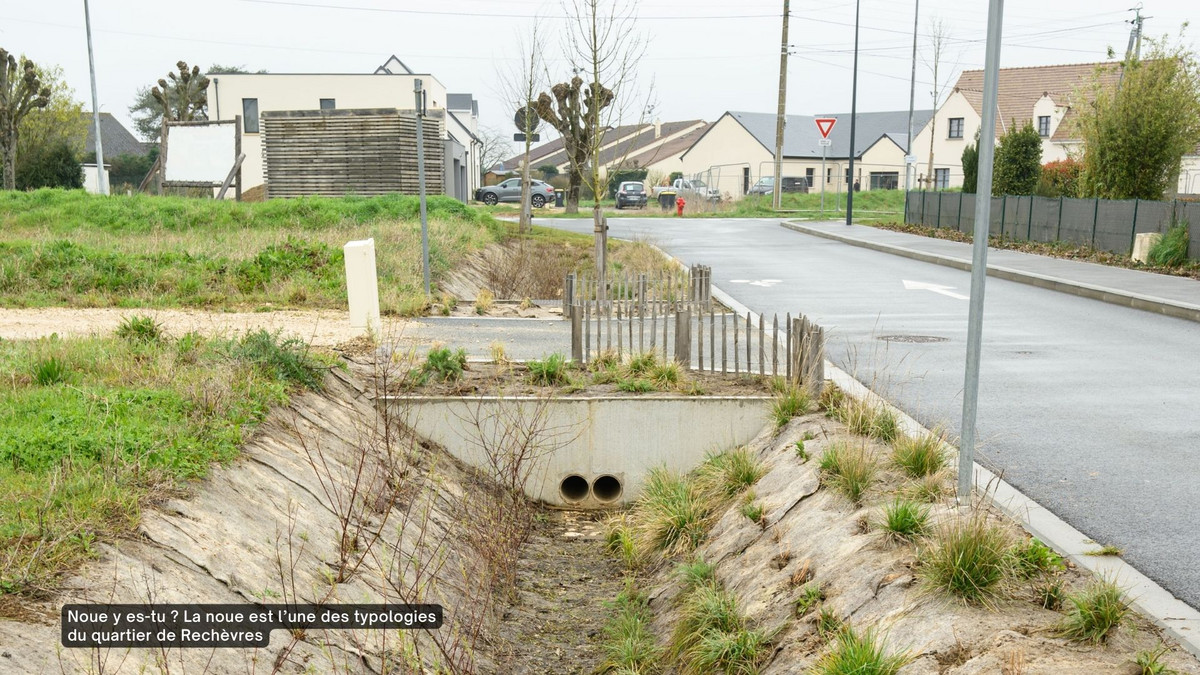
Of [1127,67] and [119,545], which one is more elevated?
[1127,67]

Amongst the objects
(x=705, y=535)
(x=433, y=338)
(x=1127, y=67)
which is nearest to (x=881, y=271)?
(x=1127, y=67)

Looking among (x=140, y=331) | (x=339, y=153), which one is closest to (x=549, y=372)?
(x=140, y=331)

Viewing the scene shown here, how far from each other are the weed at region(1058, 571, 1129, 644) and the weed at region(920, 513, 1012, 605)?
38 centimetres

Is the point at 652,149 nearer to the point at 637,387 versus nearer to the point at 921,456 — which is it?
the point at 637,387

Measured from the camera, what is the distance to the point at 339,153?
32.7 metres

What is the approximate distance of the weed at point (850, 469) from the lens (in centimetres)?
658

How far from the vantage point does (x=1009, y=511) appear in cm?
598

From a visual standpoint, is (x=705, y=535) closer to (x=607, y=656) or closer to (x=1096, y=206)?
(x=607, y=656)

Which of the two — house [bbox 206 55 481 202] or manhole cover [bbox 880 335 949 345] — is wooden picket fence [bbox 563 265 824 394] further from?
house [bbox 206 55 481 202]

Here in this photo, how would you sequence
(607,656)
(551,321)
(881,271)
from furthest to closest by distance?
(881,271), (551,321), (607,656)

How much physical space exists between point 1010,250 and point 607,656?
70.0 feet

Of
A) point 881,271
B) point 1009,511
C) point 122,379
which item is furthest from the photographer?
point 881,271

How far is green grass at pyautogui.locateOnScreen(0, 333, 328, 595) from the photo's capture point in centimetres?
476

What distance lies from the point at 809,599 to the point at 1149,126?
2208cm
